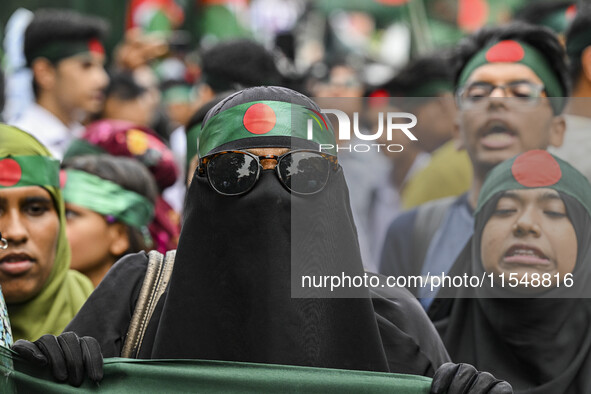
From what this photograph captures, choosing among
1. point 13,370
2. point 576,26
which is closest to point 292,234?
point 13,370

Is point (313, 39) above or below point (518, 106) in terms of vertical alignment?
above

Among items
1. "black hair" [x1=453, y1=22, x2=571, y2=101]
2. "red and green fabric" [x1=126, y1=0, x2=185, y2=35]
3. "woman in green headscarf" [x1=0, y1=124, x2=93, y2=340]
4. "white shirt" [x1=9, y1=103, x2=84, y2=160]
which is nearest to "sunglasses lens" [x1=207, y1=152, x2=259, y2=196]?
"woman in green headscarf" [x1=0, y1=124, x2=93, y2=340]

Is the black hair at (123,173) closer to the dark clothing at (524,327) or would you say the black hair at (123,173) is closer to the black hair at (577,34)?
the dark clothing at (524,327)

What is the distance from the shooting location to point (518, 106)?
317 cm

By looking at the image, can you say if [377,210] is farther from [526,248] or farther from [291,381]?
[291,381]

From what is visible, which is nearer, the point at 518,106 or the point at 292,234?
the point at 292,234

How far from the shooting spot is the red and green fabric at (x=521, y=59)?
380 centimetres

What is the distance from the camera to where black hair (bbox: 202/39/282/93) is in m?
6.13

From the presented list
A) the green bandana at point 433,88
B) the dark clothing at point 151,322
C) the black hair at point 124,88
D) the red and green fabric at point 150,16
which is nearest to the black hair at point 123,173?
the dark clothing at point 151,322

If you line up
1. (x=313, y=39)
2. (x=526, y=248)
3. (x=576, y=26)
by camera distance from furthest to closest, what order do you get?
(x=313, y=39)
(x=576, y=26)
(x=526, y=248)

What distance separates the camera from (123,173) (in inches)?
174

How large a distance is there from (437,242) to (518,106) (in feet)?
1.61

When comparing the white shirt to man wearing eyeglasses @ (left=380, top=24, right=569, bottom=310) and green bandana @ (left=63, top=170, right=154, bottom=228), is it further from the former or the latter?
man wearing eyeglasses @ (left=380, top=24, right=569, bottom=310)

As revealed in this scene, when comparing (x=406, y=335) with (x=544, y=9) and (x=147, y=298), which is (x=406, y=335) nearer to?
(x=147, y=298)
